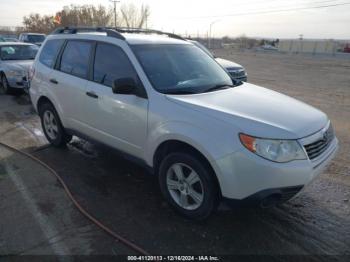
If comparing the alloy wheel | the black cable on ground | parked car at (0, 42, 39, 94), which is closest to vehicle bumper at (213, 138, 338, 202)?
the alloy wheel

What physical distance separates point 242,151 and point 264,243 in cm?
98

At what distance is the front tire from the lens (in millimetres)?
3252

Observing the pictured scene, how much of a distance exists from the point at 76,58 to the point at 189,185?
266 cm

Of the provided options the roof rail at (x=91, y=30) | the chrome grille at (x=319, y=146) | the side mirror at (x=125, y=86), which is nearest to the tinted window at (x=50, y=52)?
the roof rail at (x=91, y=30)

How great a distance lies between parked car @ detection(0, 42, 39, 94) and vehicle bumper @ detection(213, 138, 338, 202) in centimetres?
886

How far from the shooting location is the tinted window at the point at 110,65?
4.02 meters

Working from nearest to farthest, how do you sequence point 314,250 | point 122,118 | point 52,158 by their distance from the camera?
point 314,250
point 122,118
point 52,158

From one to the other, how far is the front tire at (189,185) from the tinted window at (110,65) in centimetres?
109

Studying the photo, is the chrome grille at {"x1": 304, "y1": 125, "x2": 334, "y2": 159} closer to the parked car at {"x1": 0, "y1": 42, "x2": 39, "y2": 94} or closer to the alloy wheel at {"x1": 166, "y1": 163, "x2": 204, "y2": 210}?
the alloy wheel at {"x1": 166, "y1": 163, "x2": 204, "y2": 210}

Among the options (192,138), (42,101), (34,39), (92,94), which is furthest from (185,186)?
(34,39)

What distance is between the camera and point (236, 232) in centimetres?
338

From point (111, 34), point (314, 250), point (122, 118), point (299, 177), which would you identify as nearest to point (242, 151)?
point (299, 177)

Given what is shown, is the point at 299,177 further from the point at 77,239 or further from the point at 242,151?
the point at 77,239

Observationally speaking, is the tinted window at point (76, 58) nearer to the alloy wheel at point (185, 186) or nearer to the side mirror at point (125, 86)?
the side mirror at point (125, 86)
